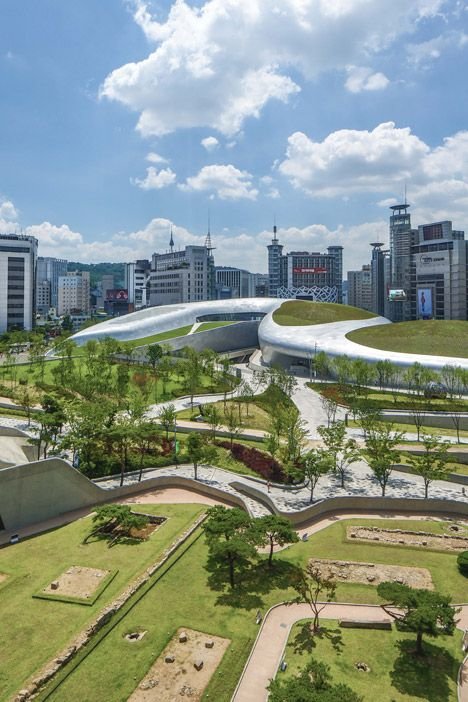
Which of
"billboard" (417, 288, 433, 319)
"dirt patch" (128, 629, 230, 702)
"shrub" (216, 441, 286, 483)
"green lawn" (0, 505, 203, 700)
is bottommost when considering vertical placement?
"dirt patch" (128, 629, 230, 702)

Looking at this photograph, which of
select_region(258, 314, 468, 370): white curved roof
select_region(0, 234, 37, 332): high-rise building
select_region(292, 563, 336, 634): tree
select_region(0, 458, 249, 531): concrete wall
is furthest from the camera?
select_region(0, 234, 37, 332): high-rise building

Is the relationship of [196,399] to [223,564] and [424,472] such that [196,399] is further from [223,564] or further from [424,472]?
[223,564]

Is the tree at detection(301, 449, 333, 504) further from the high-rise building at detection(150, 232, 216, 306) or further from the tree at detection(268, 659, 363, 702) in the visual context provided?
the high-rise building at detection(150, 232, 216, 306)

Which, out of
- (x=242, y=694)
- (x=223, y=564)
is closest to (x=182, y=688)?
(x=242, y=694)

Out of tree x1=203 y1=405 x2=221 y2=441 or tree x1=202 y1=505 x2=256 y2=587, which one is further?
tree x1=203 y1=405 x2=221 y2=441

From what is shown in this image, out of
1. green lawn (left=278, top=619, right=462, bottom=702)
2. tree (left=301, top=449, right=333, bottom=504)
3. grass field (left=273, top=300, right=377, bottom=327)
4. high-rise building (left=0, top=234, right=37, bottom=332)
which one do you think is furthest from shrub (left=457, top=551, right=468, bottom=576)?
high-rise building (left=0, top=234, right=37, bottom=332)

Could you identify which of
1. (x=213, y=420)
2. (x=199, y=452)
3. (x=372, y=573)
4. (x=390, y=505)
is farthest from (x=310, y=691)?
(x=213, y=420)

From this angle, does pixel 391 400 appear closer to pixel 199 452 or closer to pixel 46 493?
pixel 199 452

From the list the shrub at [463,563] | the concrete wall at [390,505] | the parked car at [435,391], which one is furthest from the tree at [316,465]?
the parked car at [435,391]
